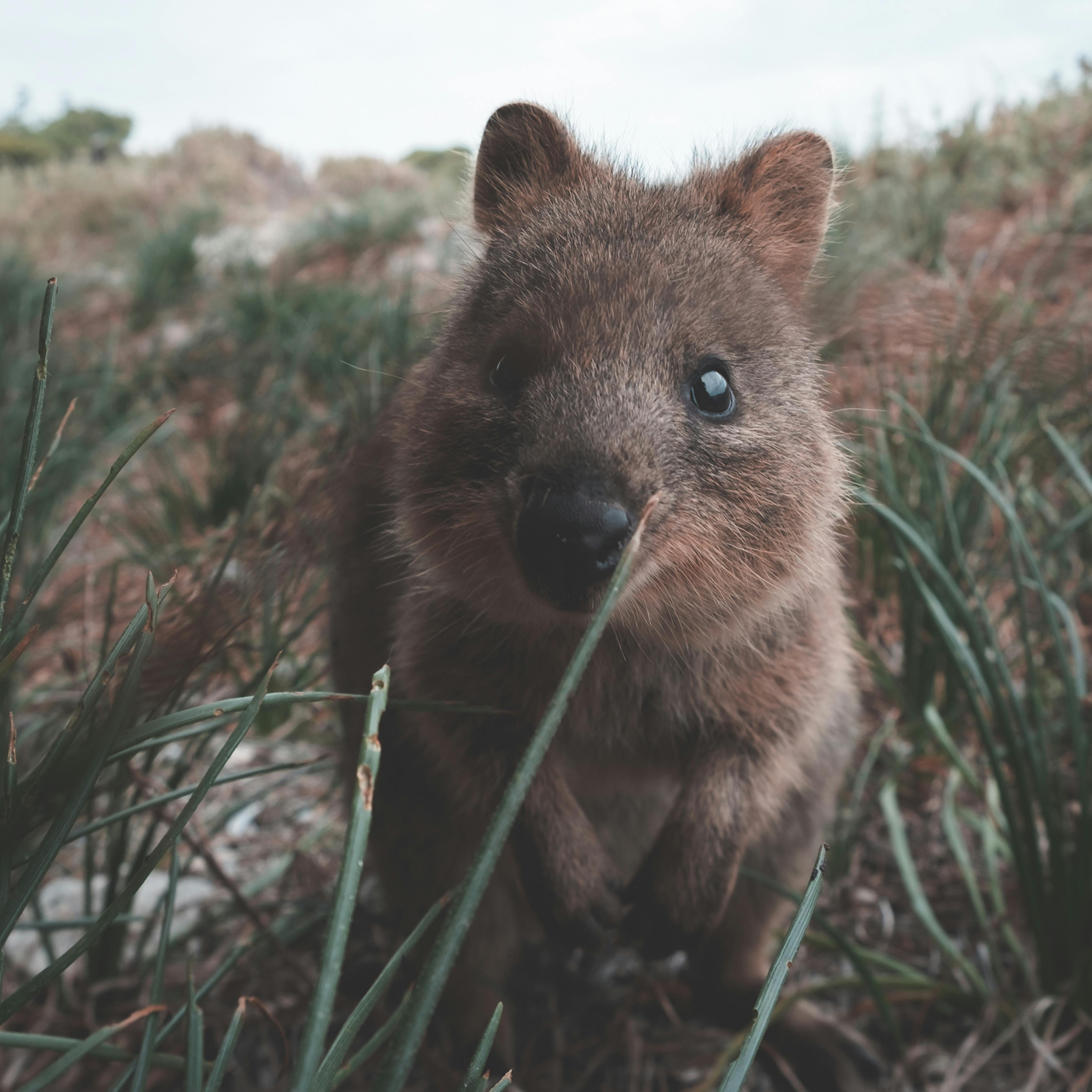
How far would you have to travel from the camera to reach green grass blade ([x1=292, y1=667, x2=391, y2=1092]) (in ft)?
3.39

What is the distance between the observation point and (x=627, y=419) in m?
1.60

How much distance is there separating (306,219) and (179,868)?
1442 cm

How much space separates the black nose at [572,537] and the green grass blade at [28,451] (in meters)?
0.78

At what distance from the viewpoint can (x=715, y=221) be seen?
2125mm

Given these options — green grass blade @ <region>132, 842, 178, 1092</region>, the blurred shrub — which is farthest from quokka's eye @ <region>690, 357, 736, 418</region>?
the blurred shrub

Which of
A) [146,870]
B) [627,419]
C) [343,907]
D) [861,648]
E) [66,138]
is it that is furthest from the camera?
[66,138]

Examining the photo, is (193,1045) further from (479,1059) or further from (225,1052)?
(479,1059)

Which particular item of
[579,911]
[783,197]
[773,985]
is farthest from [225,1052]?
[783,197]

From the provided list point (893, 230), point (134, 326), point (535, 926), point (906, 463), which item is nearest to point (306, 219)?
point (134, 326)

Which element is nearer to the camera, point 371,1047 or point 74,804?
point 74,804

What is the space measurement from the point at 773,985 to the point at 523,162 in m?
1.99

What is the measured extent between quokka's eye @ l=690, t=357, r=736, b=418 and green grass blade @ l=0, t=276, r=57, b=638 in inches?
44.6

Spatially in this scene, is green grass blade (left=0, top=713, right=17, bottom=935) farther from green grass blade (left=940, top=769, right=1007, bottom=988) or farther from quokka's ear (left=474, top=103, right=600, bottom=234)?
green grass blade (left=940, top=769, right=1007, bottom=988)

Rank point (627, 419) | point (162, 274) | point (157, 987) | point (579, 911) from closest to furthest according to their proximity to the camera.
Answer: point (627, 419), point (157, 987), point (579, 911), point (162, 274)
